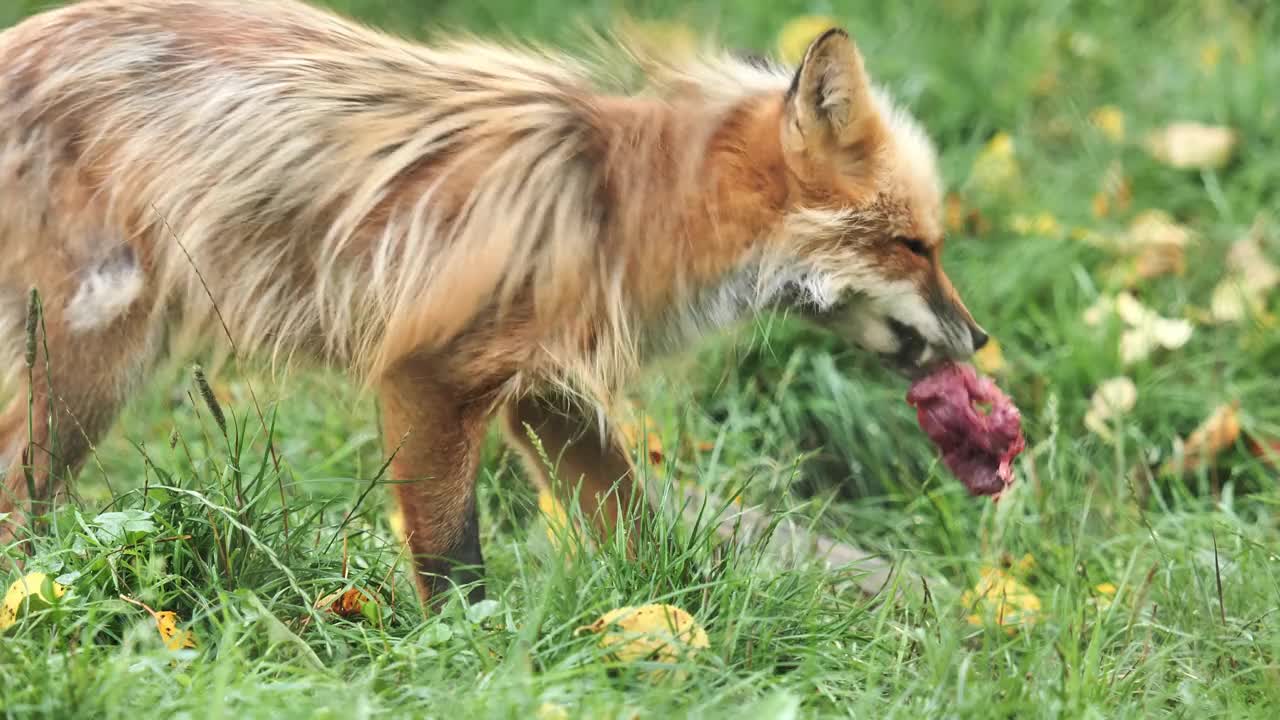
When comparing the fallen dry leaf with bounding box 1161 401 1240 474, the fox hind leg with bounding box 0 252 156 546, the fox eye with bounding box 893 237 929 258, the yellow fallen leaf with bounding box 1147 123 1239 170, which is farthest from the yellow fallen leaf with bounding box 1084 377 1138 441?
the fox hind leg with bounding box 0 252 156 546

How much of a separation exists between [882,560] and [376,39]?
7.12 feet

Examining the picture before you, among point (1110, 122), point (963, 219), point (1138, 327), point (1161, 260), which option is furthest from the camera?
point (1110, 122)

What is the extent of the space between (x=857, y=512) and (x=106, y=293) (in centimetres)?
240

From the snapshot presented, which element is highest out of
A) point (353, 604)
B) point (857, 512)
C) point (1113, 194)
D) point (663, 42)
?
point (663, 42)

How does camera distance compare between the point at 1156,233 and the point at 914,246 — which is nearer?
the point at 914,246

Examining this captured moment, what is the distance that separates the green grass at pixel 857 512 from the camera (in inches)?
125

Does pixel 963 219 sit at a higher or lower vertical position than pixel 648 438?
higher

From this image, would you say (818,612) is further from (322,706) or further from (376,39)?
(376,39)

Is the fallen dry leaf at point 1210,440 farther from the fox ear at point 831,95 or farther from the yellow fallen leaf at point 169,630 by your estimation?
the yellow fallen leaf at point 169,630

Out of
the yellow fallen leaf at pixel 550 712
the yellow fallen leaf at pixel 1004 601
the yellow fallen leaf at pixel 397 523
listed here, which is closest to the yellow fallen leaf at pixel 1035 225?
the yellow fallen leaf at pixel 1004 601

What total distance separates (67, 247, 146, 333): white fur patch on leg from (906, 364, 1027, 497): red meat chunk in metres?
2.08

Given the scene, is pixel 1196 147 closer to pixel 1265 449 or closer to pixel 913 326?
pixel 1265 449

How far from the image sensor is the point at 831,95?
3775 millimetres

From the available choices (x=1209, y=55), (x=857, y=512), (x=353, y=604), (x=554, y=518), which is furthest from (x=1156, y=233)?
(x=353, y=604)
